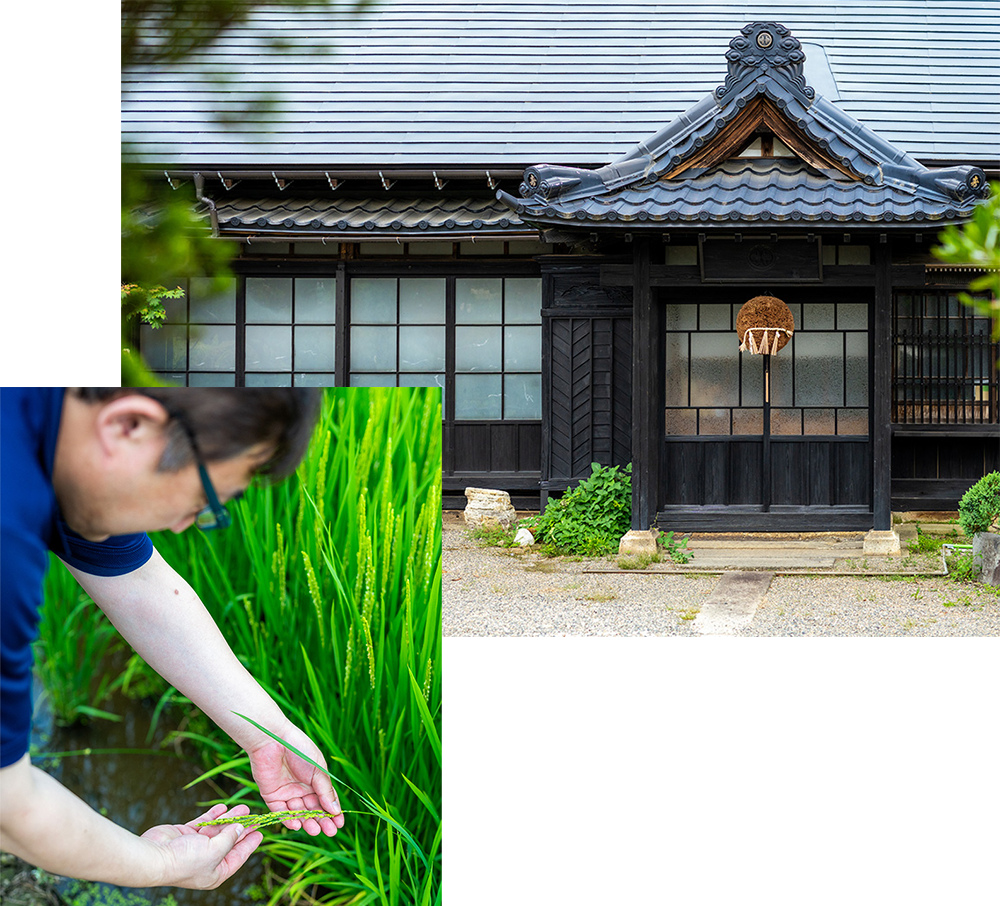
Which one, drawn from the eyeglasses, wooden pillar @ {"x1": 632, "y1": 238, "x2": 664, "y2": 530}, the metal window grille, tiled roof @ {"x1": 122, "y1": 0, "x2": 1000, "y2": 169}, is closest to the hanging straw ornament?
wooden pillar @ {"x1": 632, "y1": 238, "x2": 664, "y2": 530}

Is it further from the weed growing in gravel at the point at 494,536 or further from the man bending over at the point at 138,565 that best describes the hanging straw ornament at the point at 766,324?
the man bending over at the point at 138,565

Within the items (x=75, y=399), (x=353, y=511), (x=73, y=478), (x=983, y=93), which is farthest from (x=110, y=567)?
(x=983, y=93)

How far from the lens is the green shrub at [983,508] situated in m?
5.68

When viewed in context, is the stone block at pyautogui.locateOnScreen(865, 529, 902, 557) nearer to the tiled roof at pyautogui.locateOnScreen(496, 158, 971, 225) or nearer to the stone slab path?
the stone slab path

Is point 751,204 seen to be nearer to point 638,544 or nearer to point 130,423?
point 638,544

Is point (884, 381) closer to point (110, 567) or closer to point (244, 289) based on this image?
point (244, 289)

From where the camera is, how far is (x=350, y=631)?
1.76 m

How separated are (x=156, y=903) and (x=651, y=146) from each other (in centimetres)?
621

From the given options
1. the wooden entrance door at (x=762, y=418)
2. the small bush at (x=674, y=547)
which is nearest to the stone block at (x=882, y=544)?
the wooden entrance door at (x=762, y=418)

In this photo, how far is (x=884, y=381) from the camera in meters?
6.61

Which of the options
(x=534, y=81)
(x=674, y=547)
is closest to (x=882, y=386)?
(x=674, y=547)

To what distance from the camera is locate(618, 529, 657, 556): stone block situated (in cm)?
652

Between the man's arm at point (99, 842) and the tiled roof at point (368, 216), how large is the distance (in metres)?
5.99

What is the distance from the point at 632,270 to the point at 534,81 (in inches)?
124
